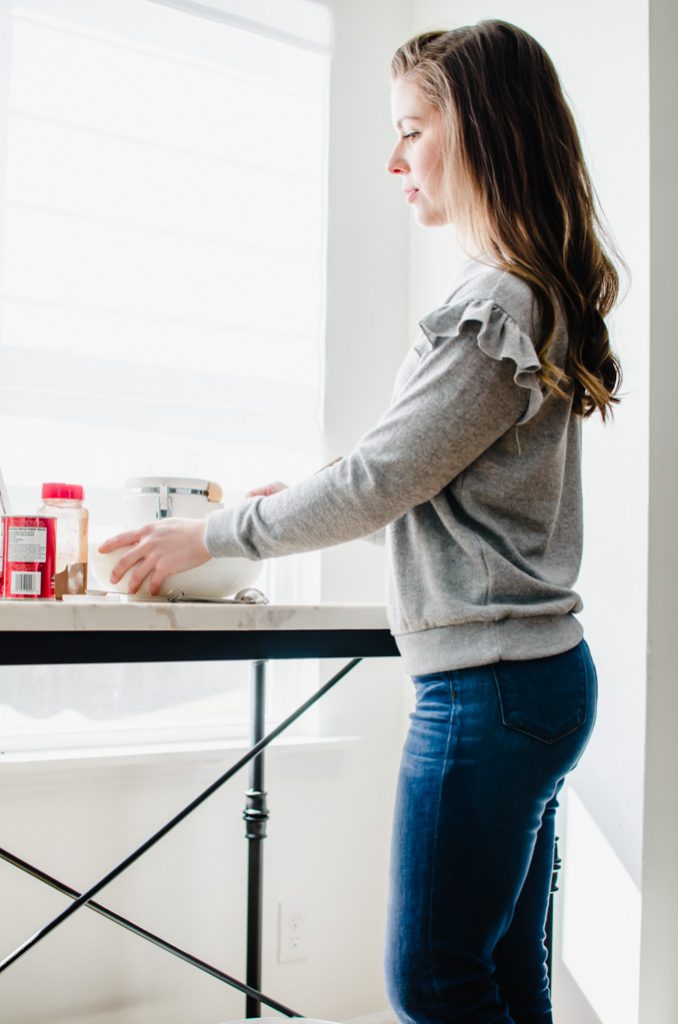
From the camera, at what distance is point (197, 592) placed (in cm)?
104

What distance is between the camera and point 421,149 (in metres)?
0.98

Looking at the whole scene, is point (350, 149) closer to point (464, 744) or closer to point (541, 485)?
point (541, 485)

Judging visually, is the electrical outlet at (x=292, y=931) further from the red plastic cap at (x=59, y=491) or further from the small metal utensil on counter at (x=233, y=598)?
the red plastic cap at (x=59, y=491)

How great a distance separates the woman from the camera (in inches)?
32.3

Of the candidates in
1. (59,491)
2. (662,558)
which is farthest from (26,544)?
(662,558)

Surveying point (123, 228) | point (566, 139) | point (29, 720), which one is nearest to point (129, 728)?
point (29, 720)

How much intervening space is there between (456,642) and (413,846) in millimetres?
193

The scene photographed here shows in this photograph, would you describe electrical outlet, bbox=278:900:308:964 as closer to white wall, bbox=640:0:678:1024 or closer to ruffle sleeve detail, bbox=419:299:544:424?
white wall, bbox=640:0:678:1024

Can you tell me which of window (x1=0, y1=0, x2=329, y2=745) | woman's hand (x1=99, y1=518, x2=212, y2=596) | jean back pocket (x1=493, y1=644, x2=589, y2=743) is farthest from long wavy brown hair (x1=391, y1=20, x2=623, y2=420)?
window (x1=0, y1=0, x2=329, y2=745)

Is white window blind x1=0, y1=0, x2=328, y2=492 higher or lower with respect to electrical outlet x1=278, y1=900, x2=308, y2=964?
higher

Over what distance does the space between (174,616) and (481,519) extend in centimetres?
31

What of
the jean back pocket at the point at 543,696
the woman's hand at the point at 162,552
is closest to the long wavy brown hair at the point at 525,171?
the jean back pocket at the point at 543,696

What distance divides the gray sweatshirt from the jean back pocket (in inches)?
0.6

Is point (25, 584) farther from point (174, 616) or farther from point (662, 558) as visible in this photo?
point (662, 558)
